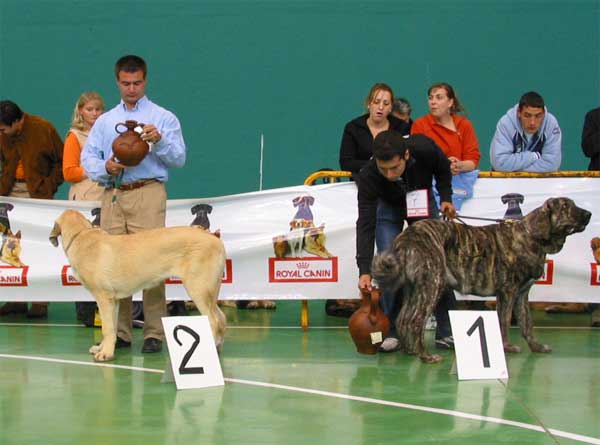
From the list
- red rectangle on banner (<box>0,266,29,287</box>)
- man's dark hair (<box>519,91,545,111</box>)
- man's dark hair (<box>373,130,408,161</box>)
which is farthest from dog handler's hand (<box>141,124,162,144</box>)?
man's dark hair (<box>519,91,545,111</box>)

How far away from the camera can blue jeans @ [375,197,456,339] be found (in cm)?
757

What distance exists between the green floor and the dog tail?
606 millimetres

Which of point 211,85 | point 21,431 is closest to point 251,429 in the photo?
point 21,431

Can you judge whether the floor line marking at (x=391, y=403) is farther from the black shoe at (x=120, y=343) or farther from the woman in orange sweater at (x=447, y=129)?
the woman in orange sweater at (x=447, y=129)

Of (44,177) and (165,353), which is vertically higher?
(44,177)

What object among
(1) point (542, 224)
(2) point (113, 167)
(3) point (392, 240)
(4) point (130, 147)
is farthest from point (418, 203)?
(2) point (113, 167)

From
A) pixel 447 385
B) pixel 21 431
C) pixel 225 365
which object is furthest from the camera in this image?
pixel 225 365

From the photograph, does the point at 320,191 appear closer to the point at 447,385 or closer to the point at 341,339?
the point at 341,339

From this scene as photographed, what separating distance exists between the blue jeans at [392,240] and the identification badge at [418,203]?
0.15m

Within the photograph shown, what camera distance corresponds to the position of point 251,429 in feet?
17.5

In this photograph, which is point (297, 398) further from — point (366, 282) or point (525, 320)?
point (525, 320)

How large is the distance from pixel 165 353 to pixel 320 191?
6.83ft

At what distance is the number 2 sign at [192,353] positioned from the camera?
6204mm

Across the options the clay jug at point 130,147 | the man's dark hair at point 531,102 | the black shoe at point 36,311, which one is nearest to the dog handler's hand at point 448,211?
the man's dark hair at point 531,102
